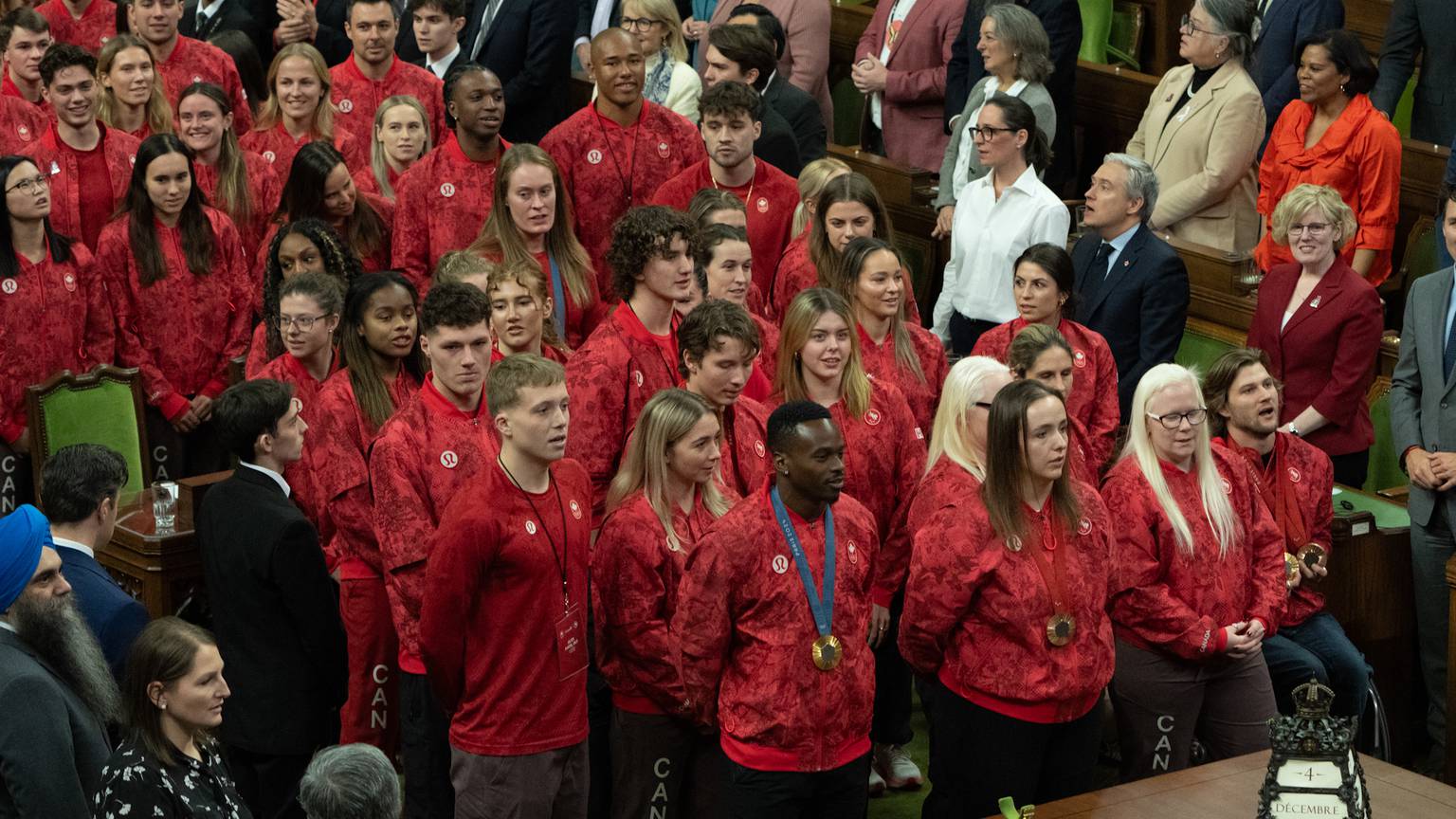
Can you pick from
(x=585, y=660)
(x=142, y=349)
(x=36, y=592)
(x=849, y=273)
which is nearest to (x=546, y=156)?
(x=849, y=273)

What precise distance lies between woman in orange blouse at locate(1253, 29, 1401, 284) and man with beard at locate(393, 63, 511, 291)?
9.98 ft

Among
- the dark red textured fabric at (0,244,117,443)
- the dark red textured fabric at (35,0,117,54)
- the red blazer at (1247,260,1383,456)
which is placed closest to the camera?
the red blazer at (1247,260,1383,456)

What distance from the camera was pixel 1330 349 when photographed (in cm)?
679

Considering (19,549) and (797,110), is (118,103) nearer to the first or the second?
(797,110)

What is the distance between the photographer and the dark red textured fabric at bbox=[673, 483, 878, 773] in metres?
4.69

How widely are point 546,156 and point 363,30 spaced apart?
2.24 m

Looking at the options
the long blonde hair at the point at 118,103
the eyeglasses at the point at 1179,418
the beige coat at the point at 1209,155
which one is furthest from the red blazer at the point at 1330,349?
the long blonde hair at the point at 118,103

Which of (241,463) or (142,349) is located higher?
(241,463)

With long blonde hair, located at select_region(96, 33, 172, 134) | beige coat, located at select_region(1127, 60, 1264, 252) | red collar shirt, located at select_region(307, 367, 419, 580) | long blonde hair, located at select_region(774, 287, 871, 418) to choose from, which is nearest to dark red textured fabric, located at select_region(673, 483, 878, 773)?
long blonde hair, located at select_region(774, 287, 871, 418)

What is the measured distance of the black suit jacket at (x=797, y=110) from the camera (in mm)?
8266

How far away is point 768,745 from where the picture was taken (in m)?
4.74

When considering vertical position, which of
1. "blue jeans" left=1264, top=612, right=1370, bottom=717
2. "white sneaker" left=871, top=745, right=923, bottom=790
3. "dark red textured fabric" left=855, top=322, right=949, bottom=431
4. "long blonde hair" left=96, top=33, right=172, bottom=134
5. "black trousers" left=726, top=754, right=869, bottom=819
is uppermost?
"long blonde hair" left=96, top=33, right=172, bottom=134

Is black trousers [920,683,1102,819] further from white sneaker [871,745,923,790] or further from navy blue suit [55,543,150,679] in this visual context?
navy blue suit [55,543,150,679]

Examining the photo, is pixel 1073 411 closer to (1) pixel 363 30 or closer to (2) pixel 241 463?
(2) pixel 241 463
